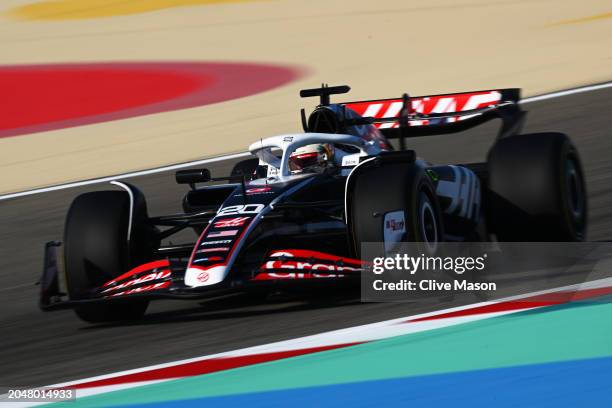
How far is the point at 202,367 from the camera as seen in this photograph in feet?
19.5

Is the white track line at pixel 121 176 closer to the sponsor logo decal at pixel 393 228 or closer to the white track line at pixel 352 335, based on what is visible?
the sponsor logo decal at pixel 393 228

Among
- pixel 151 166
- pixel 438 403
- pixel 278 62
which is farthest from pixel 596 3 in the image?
pixel 438 403

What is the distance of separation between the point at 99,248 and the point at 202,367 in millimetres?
1757

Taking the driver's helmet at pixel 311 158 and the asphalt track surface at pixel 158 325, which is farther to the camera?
the driver's helmet at pixel 311 158

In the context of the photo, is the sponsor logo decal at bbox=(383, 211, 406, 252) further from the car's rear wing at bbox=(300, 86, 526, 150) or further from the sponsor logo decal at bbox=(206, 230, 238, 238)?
the car's rear wing at bbox=(300, 86, 526, 150)

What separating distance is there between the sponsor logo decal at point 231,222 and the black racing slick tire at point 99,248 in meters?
0.68

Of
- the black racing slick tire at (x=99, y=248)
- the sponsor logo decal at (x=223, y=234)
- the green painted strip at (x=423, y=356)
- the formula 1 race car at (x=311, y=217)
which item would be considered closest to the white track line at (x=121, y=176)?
the formula 1 race car at (x=311, y=217)

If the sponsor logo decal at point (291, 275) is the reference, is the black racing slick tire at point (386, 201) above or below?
above

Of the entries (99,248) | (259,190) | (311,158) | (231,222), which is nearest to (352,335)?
(231,222)

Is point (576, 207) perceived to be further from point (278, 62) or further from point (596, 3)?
point (596, 3)

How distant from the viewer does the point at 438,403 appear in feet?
16.1

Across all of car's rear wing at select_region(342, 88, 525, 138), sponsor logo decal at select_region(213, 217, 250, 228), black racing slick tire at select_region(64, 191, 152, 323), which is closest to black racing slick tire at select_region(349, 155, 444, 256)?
sponsor logo decal at select_region(213, 217, 250, 228)

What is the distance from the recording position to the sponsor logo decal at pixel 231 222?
718cm

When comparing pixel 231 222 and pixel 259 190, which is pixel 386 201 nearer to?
pixel 231 222
